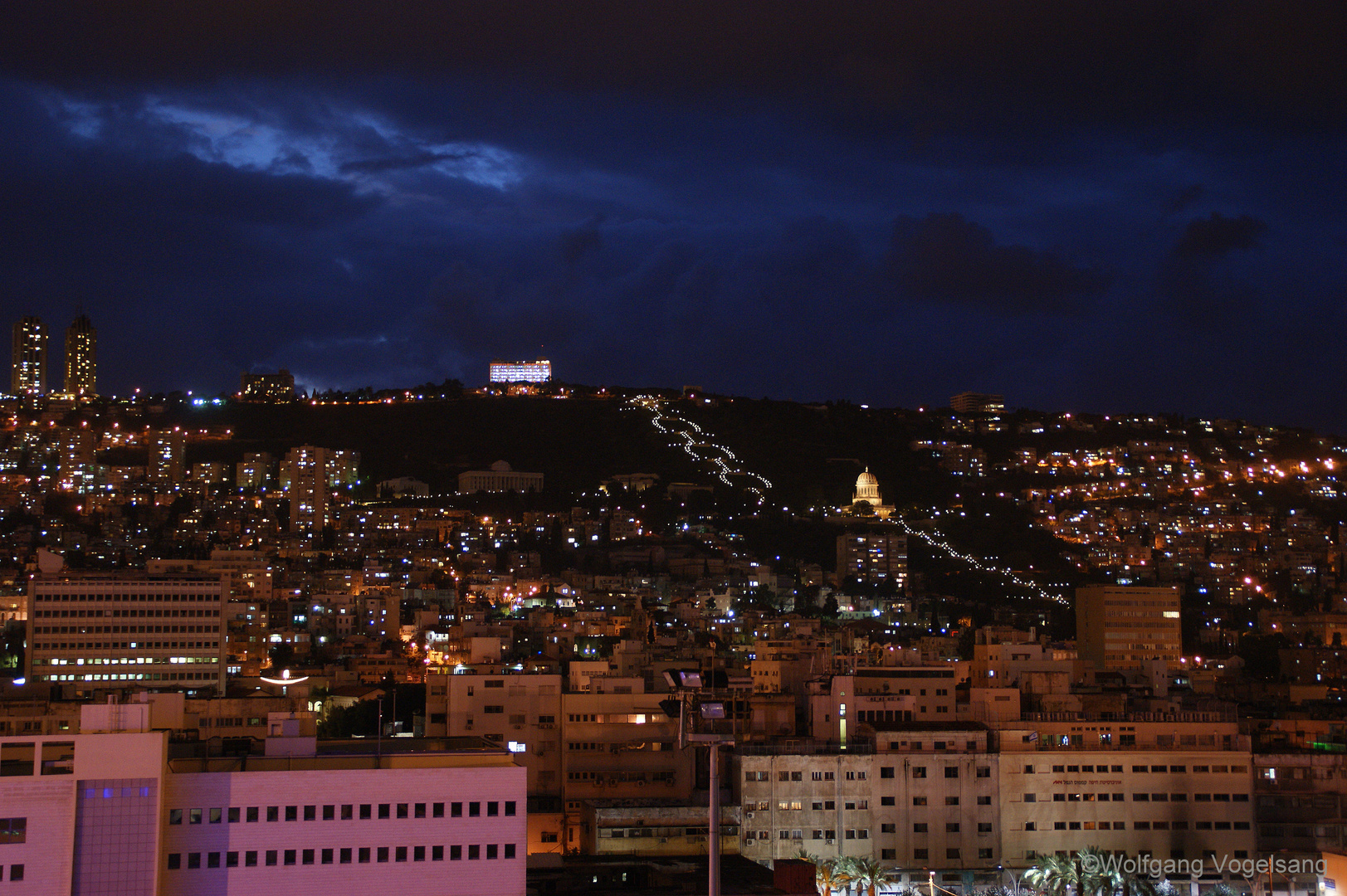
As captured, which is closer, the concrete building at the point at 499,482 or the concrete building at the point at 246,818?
the concrete building at the point at 246,818

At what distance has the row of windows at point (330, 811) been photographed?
30391 millimetres

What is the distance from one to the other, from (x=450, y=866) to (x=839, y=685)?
25867 mm

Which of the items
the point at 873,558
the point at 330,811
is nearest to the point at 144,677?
the point at 330,811

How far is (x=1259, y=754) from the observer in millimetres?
51562

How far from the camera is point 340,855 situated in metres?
31.0

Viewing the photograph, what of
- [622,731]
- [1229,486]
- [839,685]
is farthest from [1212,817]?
[1229,486]

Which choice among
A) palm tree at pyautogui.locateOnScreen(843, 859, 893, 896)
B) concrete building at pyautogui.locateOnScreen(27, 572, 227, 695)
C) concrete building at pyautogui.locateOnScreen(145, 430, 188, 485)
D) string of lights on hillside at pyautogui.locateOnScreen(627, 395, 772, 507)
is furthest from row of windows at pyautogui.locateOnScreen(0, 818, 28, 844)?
concrete building at pyautogui.locateOnScreen(145, 430, 188, 485)

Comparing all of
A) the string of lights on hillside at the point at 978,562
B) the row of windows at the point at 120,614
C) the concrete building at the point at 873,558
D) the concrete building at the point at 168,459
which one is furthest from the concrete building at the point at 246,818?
the concrete building at the point at 168,459

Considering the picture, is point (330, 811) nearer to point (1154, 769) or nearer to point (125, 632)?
point (1154, 769)

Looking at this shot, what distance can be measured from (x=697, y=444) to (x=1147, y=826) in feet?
385

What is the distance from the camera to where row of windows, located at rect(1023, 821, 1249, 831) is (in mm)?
48469

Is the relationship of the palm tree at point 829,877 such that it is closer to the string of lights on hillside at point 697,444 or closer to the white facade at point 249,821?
the white facade at point 249,821

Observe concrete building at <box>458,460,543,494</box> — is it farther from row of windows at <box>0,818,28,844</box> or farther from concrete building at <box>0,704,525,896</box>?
row of windows at <box>0,818,28,844</box>

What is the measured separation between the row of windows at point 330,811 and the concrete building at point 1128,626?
6079cm
